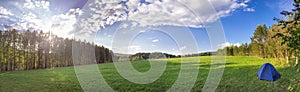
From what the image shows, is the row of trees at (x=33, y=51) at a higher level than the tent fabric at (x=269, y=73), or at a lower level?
higher

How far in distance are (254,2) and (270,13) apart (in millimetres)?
1499

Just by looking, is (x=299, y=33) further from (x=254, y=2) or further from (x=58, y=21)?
(x=254, y=2)

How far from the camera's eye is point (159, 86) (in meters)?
14.1

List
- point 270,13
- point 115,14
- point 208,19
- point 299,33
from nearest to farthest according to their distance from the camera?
point 299,33 → point 208,19 → point 115,14 → point 270,13

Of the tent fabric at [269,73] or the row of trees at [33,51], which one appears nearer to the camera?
the tent fabric at [269,73]

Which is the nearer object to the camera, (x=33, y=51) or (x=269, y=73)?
(x=269, y=73)

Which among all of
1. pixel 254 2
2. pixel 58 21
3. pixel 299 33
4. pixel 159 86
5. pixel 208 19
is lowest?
pixel 159 86

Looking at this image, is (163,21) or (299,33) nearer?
(299,33)

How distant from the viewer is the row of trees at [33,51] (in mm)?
36688

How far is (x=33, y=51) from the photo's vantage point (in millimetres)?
41656

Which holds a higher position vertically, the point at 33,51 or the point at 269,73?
the point at 33,51

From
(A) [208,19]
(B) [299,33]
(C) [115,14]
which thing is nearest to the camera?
(B) [299,33]

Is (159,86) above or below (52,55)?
below

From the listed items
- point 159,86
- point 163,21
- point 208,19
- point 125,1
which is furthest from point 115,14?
point 159,86
